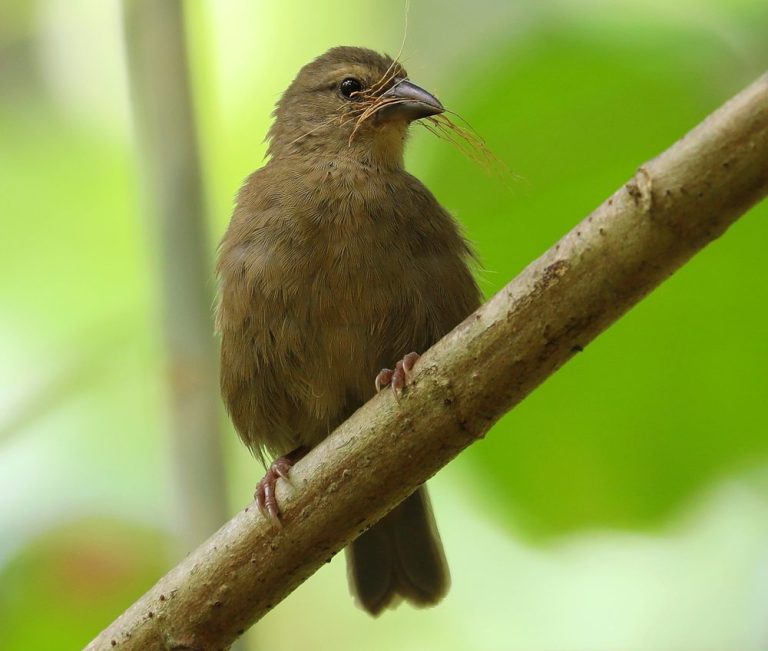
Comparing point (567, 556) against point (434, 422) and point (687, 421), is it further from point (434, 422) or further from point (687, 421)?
point (434, 422)

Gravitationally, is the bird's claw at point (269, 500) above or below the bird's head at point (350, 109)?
below

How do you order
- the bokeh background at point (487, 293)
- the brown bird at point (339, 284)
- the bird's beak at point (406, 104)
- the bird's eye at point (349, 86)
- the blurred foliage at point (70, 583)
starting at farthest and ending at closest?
the bird's eye at point (349, 86) < the bird's beak at point (406, 104) < the brown bird at point (339, 284) < the blurred foliage at point (70, 583) < the bokeh background at point (487, 293)

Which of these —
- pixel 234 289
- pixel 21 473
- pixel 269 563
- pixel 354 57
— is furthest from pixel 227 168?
pixel 269 563

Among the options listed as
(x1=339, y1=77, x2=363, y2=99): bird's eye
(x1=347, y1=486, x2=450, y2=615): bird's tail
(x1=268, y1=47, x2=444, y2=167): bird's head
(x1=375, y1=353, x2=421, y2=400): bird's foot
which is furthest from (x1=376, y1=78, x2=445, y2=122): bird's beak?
(x1=347, y1=486, x2=450, y2=615): bird's tail

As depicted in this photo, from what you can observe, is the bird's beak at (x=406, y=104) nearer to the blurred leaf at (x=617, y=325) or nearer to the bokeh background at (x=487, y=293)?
the bokeh background at (x=487, y=293)

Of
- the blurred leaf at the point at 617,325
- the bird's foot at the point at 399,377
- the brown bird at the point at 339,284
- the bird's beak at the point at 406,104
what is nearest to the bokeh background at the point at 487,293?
the blurred leaf at the point at 617,325

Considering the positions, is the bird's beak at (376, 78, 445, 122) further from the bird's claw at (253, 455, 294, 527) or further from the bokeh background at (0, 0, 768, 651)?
the bird's claw at (253, 455, 294, 527)
